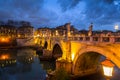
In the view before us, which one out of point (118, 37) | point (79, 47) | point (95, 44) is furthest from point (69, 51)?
point (118, 37)

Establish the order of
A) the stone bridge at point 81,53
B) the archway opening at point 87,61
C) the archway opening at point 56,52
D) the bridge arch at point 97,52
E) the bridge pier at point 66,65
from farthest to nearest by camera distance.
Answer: the archway opening at point 56,52 → the bridge pier at point 66,65 → the archway opening at point 87,61 → the stone bridge at point 81,53 → the bridge arch at point 97,52

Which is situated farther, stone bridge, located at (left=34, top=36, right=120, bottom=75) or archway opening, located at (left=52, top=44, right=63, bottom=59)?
archway opening, located at (left=52, top=44, right=63, bottom=59)

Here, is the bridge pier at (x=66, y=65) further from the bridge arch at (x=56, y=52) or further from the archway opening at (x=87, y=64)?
the bridge arch at (x=56, y=52)

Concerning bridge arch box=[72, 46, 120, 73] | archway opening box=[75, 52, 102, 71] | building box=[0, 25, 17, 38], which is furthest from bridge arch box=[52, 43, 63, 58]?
building box=[0, 25, 17, 38]

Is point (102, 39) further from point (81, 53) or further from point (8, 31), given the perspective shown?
point (8, 31)

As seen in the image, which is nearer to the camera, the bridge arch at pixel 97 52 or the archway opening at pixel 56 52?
the bridge arch at pixel 97 52

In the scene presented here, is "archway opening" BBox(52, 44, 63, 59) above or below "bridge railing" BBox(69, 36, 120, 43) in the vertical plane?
below

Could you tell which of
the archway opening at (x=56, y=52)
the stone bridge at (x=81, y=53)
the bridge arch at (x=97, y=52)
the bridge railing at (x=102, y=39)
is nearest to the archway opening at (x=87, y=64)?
the stone bridge at (x=81, y=53)

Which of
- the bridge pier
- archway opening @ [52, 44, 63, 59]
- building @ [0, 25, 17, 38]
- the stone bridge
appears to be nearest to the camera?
the stone bridge

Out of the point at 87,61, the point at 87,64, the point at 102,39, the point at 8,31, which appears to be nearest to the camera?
the point at 102,39

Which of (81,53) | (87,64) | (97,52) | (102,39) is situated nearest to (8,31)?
(87,64)

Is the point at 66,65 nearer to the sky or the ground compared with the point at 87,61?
nearer to the ground

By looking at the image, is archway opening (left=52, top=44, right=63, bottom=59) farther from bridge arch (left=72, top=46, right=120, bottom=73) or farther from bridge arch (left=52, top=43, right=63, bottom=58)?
bridge arch (left=72, top=46, right=120, bottom=73)

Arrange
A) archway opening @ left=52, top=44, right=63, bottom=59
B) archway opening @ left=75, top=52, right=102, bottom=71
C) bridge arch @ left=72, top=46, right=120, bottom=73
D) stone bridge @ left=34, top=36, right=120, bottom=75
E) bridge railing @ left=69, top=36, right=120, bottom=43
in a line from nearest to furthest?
bridge railing @ left=69, top=36, right=120, bottom=43
bridge arch @ left=72, top=46, right=120, bottom=73
stone bridge @ left=34, top=36, right=120, bottom=75
archway opening @ left=75, top=52, right=102, bottom=71
archway opening @ left=52, top=44, right=63, bottom=59
